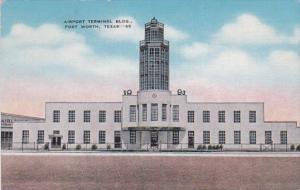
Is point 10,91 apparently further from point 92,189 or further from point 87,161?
point 92,189

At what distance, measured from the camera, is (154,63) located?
1945 inches

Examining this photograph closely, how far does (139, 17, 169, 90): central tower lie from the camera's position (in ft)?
160

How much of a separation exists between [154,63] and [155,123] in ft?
17.6

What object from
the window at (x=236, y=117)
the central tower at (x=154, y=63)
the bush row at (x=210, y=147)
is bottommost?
the bush row at (x=210, y=147)

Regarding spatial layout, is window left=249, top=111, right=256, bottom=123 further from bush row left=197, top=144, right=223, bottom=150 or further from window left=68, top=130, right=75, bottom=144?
window left=68, top=130, right=75, bottom=144

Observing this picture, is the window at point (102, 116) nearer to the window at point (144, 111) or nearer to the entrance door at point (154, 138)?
the window at point (144, 111)

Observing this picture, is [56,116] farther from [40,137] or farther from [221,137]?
[221,137]

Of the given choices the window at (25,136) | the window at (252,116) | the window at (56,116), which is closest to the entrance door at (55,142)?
the window at (56,116)

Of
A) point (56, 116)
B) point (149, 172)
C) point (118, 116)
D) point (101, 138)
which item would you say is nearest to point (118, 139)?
point (101, 138)

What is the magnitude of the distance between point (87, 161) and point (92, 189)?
6225mm

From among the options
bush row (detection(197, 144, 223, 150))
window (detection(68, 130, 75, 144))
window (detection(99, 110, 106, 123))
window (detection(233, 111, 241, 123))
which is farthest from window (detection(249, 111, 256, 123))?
window (detection(68, 130, 75, 144))

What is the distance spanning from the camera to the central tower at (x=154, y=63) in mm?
48750

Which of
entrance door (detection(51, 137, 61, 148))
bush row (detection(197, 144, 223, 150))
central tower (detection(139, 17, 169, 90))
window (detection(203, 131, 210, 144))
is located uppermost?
central tower (detection(139, 17, 169, 90))

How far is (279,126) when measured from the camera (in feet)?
161
